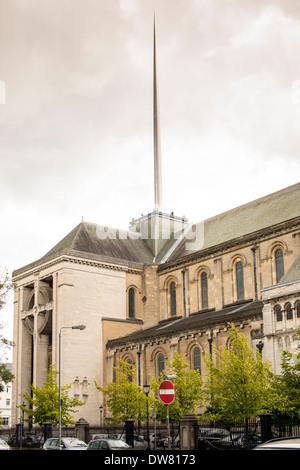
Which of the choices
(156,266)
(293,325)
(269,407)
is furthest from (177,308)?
Result: (269,407)

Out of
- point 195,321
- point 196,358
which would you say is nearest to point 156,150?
point 195,321

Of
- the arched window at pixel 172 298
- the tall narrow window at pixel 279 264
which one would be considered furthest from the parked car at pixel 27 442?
the tall narrow window at pixel 279 264

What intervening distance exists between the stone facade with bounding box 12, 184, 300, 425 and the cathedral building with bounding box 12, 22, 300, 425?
0.10 meters

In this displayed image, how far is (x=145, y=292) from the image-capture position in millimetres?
58156

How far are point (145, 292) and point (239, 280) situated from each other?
12148mm

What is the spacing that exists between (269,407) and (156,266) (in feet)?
103

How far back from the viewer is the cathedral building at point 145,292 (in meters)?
46.3

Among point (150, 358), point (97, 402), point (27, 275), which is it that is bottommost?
point (97, 402)

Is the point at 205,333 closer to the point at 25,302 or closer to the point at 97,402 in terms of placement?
the point at 97,402

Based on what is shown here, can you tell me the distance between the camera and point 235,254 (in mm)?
49781

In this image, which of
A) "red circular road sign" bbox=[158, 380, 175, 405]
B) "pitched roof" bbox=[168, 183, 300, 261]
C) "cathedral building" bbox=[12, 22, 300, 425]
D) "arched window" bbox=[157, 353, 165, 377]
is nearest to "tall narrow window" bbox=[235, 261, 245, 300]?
"cathedral building" bbox=[12, 22, 300, 425]

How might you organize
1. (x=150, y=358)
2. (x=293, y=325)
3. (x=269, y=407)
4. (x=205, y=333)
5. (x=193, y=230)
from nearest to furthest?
(x=269, y=407), (x=293, y=325), (x=205, y=333), (x=150, y=358), (x=193, y=230)

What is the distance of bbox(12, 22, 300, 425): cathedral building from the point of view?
46.3 m

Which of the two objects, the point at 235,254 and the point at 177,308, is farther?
the point at 177,308
